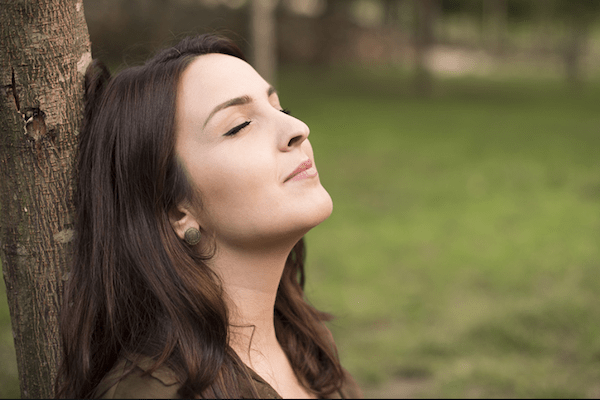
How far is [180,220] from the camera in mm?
1897

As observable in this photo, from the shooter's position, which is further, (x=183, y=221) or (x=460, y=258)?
(x=460, y=258)

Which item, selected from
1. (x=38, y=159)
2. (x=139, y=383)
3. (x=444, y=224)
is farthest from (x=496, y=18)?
(x=139, y=383)

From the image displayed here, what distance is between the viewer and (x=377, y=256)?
6.15 metres

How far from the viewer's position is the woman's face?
181 cm

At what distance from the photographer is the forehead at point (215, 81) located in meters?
1.87

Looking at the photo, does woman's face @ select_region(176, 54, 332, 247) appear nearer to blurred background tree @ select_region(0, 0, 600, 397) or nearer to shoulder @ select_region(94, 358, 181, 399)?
shoulder @ select_region(94, 358, 181, 399)

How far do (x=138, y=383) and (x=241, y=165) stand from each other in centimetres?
69

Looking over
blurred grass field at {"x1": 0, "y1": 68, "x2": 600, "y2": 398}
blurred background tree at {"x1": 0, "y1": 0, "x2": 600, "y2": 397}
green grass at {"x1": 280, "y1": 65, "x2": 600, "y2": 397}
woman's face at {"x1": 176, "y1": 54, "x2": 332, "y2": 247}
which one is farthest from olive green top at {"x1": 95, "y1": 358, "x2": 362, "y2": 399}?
green grass at {"x1": 280, "y1": 65, "x2": 600, "y2": 397}

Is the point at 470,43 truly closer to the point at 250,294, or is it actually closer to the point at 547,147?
the point at 547,147

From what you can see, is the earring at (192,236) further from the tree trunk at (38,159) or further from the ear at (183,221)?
the tree trunk at (38,159)

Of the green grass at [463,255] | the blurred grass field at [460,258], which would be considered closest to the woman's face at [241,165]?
the blurred grass field at [460,258]

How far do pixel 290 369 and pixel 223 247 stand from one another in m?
0.63

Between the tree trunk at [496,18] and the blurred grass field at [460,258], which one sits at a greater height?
the blurred grass field at [460,258]

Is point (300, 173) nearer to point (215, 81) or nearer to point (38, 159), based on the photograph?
point (215, 81)
